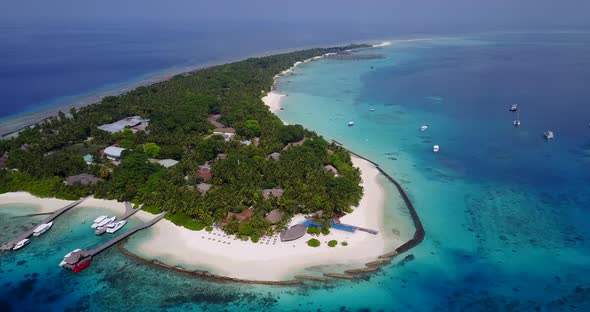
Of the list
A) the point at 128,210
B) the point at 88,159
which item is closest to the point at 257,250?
the point at 128,210

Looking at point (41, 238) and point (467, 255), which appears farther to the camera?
point (41, 238)

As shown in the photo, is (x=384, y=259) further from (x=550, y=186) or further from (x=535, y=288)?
(x=550, y=186)

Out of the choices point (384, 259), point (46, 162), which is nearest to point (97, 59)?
point (46, 162)

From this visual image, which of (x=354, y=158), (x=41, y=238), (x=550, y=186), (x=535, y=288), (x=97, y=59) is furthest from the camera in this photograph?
(x=97, y=59)

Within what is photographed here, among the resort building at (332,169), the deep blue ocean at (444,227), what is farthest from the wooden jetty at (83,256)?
the resort building at (332,169)

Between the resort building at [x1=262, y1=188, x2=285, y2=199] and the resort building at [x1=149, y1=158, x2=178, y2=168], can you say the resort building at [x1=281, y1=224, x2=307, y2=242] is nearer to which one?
the resort building at [x1=262, y1=188, x2=285, y2=199]

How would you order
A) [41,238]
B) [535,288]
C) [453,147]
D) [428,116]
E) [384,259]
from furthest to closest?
1. [428,116]
2. [453,147]
3. [41,238]
4. [384,259]
5. [535,288]

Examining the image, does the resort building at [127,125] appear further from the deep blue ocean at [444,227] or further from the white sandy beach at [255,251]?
the white sandy beach at [255,251]
